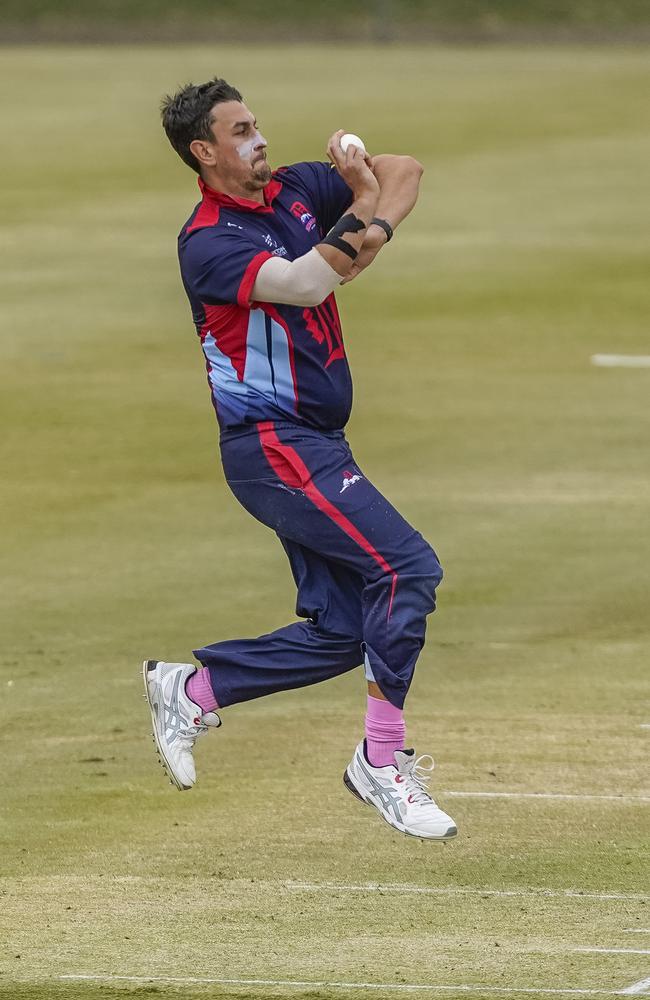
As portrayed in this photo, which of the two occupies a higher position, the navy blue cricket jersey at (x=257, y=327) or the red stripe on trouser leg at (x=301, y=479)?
the navy blue cricket jersey at (x=257, y=327)

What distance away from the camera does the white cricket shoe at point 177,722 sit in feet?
27.0

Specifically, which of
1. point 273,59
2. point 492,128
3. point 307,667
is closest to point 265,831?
point 307,667

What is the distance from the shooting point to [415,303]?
77.5 feet

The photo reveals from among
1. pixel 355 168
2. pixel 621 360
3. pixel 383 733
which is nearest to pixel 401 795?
pixel 383 733

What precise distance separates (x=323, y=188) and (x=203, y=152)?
1.85 feet

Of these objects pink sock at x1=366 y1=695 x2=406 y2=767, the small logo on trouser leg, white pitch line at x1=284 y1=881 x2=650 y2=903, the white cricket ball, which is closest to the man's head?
the white cricket ball

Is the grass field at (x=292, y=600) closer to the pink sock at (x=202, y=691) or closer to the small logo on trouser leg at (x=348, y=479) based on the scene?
the pink sock at (x=202, y=691)

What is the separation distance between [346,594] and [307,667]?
1.06 feet

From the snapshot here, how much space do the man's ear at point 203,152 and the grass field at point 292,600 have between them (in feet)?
9.20

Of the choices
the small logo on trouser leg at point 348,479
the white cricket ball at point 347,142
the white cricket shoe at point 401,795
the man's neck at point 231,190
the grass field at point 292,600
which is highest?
the white cricket ball at point 347,142

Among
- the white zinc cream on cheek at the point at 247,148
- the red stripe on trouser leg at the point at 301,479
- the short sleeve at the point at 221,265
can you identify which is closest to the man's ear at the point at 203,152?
the white zinc cream on cheek at the point at 247,148

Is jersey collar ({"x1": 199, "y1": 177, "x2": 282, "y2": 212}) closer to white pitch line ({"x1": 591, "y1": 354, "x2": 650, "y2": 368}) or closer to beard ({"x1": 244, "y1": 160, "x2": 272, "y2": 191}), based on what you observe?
beard ({"x1": 244, "y1": 160, "x2": 272, "y2": 191})

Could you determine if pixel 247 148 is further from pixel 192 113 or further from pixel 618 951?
pixel 618 951

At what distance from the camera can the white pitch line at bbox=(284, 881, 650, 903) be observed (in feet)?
→ 26.0
